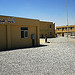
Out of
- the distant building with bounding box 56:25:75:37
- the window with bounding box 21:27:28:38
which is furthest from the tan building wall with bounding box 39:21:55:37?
the window with bounding box 21:27:28:38

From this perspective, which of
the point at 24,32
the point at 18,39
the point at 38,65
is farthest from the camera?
the point at 24,32

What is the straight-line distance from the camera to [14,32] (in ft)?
45.4

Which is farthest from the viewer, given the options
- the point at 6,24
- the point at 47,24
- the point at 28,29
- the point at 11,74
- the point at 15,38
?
the point at 47,24

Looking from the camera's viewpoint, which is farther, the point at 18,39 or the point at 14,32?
the point at 18,39

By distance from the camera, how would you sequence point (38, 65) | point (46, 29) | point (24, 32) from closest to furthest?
point (38, 65) → point (24, 32) → point (46, 29)

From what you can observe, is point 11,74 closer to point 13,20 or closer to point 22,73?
point 22,73

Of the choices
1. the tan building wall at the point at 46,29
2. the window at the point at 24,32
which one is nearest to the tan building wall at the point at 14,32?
the window at the point at 24,32

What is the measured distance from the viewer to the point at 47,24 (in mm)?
43500

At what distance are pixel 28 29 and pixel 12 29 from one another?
2.43m

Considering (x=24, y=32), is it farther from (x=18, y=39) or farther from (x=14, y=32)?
(x=14, y=32)

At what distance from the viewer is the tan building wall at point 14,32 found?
1284 cm

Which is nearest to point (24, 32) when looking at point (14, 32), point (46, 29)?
point (14, 32)

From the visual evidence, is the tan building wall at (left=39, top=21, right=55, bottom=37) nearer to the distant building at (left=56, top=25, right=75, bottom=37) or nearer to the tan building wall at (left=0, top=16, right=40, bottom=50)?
the distant building at (left=56, top=25, right=75, bottom=37)

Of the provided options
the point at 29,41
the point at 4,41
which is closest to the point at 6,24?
the point at 4,41
